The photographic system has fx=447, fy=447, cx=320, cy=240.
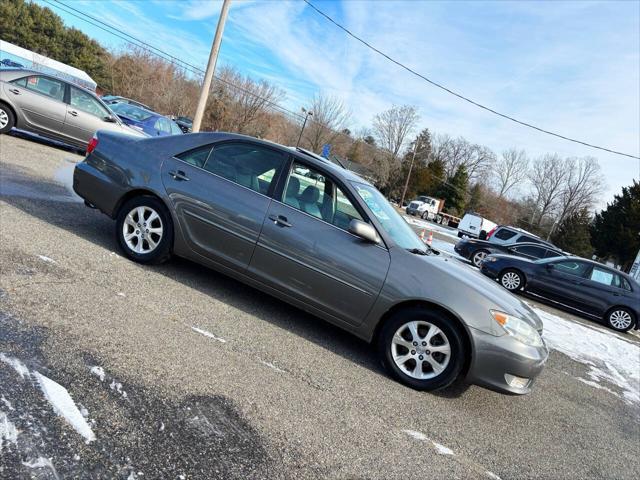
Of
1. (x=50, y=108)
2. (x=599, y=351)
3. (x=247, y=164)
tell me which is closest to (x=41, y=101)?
(x=50, y=108)

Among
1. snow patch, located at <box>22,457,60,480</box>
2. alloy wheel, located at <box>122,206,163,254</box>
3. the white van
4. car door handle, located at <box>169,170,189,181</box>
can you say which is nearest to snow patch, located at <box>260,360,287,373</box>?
snow patch, located at <box>22,457,60,480</box>

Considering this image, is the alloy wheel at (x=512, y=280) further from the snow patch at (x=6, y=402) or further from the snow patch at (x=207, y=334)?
the snow patch at (x=6, y=402)

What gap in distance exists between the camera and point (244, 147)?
4539 mm

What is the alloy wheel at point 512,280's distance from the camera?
37.8ft

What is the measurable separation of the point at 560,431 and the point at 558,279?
8.24m

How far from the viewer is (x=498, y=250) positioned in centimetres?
1498

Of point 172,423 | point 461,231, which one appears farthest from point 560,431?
point 461,231

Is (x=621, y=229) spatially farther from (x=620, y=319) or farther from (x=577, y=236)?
(x=620, y=319)

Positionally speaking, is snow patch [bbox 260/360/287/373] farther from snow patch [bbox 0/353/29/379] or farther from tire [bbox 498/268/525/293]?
tire [bbox 498/268/525/293]

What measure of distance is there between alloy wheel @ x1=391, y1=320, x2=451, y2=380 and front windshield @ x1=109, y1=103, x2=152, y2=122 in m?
12.0

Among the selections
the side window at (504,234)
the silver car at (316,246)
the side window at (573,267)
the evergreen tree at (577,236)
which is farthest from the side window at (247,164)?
the evergreen tree at (577,236)

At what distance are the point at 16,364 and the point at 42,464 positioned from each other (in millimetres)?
862

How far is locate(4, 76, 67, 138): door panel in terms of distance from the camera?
929 cm

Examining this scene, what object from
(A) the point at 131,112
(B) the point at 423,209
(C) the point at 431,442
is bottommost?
(C) the point at 431,442
